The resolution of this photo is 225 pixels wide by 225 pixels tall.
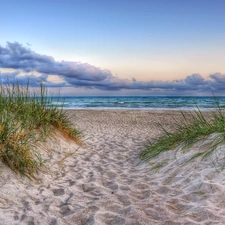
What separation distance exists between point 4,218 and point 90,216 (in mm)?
859

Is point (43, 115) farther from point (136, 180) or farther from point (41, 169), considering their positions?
point (136, 180)

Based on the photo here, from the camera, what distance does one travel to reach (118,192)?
3408 mm

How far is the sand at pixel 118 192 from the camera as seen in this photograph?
2.65 meters

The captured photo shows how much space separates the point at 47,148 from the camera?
17.5 ft

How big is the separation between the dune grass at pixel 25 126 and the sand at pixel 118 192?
19cm

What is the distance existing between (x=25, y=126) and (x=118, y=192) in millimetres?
2327

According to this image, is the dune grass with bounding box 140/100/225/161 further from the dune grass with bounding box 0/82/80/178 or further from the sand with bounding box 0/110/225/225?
the dune grass with bounding box 0/82/80/178

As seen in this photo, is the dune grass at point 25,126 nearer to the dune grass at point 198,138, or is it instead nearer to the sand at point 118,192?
the sand at point 118,192

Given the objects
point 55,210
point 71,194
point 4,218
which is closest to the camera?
point 4,218

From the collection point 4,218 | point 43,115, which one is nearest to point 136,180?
point 4,218

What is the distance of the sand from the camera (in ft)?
8.68

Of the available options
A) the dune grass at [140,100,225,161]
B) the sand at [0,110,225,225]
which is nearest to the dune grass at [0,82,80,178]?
the sand at [0,110,225,225]

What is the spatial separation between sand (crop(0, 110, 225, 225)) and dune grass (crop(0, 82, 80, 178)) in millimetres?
193

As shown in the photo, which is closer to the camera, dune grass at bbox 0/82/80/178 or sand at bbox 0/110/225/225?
sand at bbox 0/110/225/225
